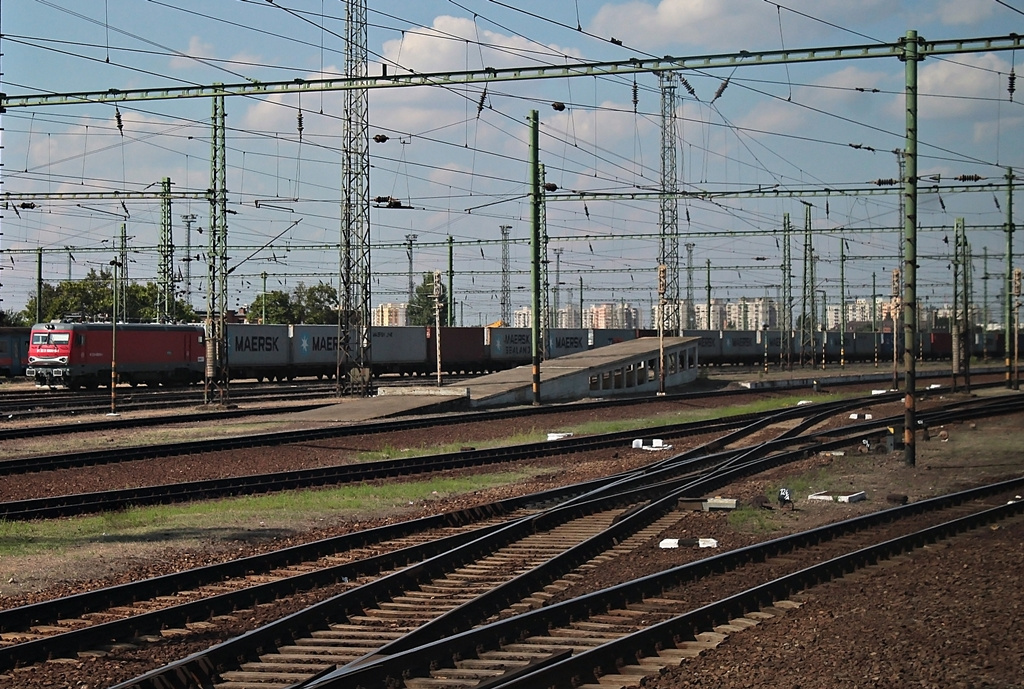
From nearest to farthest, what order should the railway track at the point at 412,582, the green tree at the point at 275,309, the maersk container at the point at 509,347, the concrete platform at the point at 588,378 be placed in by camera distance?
the railway track at the point at 412,582, the concrete platform at the point at 588,378, the maersk container at the point at 509,347, the green tree at the point at 275,309

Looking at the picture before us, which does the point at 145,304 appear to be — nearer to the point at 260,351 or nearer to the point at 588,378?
the point at 260,351

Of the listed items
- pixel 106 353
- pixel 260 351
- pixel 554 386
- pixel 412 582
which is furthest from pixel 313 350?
pixel 412 582

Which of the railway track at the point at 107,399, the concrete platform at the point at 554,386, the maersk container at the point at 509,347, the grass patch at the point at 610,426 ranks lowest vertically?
the grass patch at the point at 610,426

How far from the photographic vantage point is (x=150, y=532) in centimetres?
1329

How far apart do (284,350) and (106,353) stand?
10244 mm

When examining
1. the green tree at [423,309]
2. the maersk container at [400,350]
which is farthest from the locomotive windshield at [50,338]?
the green tree at [423,309]

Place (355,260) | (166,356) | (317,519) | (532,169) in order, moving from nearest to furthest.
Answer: (317,519) < (532,169) < (355,260) < (166,356)

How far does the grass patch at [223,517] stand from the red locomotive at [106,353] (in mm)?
32115

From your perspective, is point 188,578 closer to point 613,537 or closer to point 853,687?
point 613,537

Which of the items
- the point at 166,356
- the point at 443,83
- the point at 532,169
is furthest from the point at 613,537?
the point at 166,356

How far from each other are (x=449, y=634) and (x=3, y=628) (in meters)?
3.42

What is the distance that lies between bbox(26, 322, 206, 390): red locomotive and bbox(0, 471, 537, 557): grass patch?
3211 centimetres

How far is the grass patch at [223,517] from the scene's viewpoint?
12.9 m

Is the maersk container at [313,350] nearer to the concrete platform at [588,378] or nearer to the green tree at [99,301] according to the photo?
the concrete platform at [588,378]
